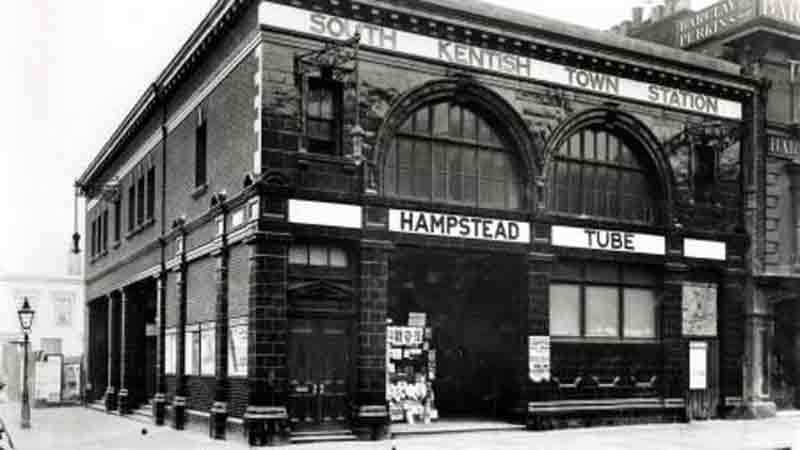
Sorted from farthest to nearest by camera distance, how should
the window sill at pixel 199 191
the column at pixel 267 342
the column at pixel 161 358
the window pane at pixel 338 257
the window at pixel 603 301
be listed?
the column at pixel 161 358 < the window at pixel 603 301 < the window sill at pixel 199 191 < the window pane at pixel 338 257 < the column at pixel 267 342

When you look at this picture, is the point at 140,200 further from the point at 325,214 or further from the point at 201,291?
the point at 325,214

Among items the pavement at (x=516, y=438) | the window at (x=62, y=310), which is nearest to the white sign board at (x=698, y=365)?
the pavement at (x=516, y=438)

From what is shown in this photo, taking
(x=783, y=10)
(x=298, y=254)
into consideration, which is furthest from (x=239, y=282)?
(x=783, y=10)

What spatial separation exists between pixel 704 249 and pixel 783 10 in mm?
7757

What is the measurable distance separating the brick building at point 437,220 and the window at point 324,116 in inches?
2.2

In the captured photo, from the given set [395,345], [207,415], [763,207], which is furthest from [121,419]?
[763,207]

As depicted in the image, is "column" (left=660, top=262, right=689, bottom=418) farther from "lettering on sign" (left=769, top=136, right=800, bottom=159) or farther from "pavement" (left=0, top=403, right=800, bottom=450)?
"lettering on sign" (left=769, top=136, right=800, bottom=159)

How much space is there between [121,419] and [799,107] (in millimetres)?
22983

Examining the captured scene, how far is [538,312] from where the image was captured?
22.7 meters

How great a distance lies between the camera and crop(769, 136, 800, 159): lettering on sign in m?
27.4

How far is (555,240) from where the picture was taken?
23.2m

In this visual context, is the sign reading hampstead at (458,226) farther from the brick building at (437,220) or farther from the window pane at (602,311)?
the window pane at (602,311)

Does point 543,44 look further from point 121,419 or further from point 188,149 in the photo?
point 121,419

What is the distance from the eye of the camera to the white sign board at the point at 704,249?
25.5 meters
